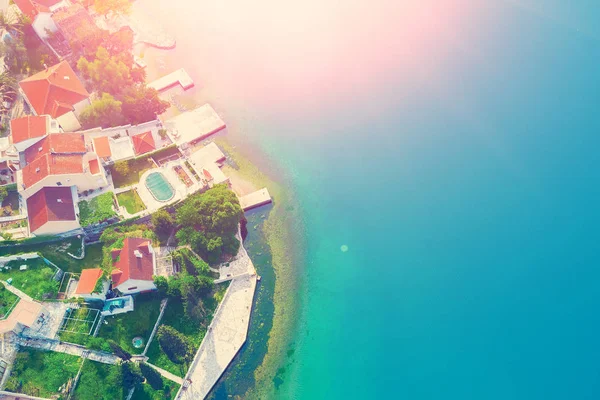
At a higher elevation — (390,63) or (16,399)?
(390,63)

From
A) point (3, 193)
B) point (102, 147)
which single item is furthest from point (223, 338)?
point (3, 193)

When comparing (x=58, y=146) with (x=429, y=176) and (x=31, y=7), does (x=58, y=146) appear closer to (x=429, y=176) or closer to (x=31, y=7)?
(x=31, y=7)

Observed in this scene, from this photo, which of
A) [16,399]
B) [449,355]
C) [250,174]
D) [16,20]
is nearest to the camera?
[16,399]

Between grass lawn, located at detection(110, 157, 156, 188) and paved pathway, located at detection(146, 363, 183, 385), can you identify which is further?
grass lawn, located at detection(110, 157, 156, 188)

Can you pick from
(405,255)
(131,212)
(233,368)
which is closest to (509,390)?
(405,255)

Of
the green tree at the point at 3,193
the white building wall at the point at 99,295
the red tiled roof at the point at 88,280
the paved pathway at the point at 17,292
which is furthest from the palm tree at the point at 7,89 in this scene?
the white building wall at the point at 99,295

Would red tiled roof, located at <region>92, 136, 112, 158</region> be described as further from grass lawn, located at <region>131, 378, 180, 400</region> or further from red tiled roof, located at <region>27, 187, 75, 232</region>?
grass lawn, located at <region>131, 378, 180, 400</region>

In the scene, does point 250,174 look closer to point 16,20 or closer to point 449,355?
point 449,355

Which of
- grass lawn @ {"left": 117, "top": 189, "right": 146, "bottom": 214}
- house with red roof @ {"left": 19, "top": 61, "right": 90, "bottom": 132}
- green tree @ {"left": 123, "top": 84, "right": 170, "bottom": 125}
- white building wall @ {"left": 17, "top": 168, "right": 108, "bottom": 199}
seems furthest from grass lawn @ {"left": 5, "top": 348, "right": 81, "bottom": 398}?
green tree @ {"left": 123, "top": 84, "right": 170, "bottom": 125}
